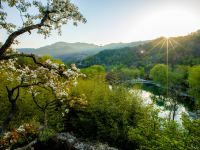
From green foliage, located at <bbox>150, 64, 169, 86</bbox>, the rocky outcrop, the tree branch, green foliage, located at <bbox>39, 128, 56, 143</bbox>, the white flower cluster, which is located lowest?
green foliage, located at <bbox>150, 64, 169, 86</bbox>

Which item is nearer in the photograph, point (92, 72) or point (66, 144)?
point (66, 144)

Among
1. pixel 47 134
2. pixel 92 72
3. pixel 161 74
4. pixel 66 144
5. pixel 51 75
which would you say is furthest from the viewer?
pixel 161 74

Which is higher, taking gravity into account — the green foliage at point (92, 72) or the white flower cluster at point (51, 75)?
the white flower cluster at point (51, 75)

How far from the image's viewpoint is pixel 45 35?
9.21 metres

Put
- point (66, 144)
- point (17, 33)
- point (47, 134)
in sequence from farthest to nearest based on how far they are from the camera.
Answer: point (66, 144) < point (47, 134) < point (17, 33)

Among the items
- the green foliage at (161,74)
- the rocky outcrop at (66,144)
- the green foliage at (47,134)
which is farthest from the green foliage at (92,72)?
the green foliage at (161,74)

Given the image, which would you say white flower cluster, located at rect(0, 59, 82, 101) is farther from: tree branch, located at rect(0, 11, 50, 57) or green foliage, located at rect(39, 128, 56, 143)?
green foliage, located at rect(39, 128, 56, 143)

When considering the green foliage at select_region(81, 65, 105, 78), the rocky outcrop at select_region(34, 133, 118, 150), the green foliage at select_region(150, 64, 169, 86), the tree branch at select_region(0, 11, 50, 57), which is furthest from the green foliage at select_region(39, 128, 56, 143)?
the green foliage at select_region(150, 64, 169, 86)

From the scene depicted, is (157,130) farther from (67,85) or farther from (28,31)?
(28,31)

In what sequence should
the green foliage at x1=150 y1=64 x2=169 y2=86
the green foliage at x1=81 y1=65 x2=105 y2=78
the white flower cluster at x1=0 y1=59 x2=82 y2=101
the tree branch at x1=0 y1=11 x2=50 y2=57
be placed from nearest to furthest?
1. the tree branch at x1=0 y1=11 x2=50 y2=57
2. the white flower cluster at x1=0 y1=59 x2=82 y2=101
3. the green foliage at x1=81 y1=65 x2=105 y2=78
4. the green foliage at x1=150 y1=64 x2=169 y2=86

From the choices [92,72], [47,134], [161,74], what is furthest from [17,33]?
[161,74]

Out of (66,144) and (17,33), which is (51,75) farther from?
(66,144)

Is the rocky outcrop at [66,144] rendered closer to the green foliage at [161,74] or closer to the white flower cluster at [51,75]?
the white flower cluster at [51,75]

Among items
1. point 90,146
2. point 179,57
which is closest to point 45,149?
point 90,146
